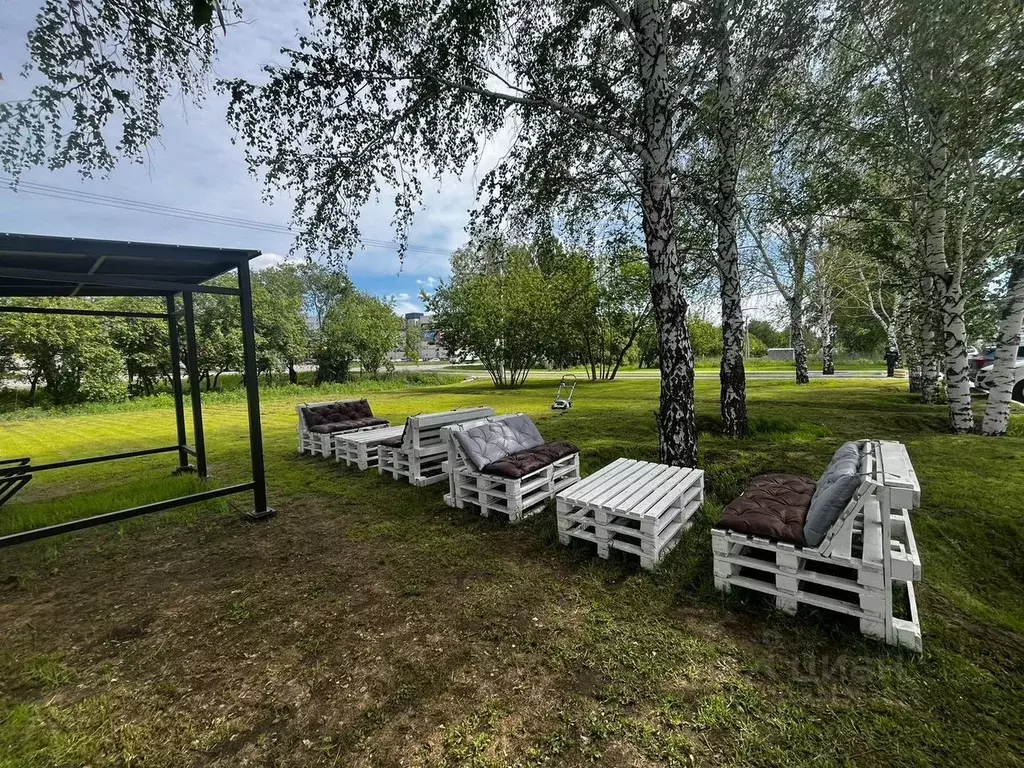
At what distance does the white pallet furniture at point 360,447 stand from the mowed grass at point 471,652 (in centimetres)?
187

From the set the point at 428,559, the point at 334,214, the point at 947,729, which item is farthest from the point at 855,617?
the point at 334,214

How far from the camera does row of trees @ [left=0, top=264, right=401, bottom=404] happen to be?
51.3 feet

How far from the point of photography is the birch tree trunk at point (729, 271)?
566 cm

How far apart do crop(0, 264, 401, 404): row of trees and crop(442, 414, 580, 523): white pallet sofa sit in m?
6.76

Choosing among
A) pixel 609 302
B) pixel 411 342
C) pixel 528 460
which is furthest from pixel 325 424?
pixel 411 342

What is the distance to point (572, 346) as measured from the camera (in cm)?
2133

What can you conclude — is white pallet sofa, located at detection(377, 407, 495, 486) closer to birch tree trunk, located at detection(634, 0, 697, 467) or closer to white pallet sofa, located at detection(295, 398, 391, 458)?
white pallet sofa, located at detection(295, 398, 391, 458)

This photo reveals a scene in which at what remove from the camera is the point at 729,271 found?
6.49 m

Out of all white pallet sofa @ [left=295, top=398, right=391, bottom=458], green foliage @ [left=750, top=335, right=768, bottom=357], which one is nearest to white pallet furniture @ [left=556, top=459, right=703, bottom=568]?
white pallet sofa @ [left=295, top=398, right=391, bottom=458]

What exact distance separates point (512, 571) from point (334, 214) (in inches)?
192

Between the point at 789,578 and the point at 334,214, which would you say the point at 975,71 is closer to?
the point at 789,578

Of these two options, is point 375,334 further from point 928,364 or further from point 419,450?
point 928,364

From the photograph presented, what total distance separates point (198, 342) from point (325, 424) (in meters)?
17.4

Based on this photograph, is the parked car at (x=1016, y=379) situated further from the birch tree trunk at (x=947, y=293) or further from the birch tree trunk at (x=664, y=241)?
the birch tree trunk at (x=664, y=241)
